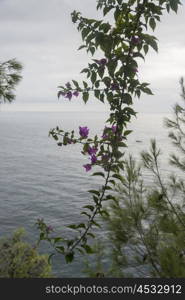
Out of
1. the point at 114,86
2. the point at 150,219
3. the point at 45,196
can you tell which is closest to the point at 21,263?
the point at 150,219

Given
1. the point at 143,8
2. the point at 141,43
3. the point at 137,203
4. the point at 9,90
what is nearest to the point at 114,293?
the point at 141,43

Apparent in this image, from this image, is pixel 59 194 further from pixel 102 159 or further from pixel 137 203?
pixel 102 159

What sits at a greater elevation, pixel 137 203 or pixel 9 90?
pixel 9 90

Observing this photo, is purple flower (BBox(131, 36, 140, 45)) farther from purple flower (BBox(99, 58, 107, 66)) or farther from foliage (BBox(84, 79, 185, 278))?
foliage (BBox(84, 79, 185, 278))

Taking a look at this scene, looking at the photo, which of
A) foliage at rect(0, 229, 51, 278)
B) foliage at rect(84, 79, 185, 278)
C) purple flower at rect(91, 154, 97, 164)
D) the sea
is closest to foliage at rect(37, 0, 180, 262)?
purple flower at rect(91, 154, 97, 164)

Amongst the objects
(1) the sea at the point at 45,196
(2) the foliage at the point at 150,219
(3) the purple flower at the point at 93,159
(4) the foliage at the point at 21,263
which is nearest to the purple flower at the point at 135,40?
(3) the purple flower at the point at 93,159

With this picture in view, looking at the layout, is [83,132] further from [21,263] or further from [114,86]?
[21,263]

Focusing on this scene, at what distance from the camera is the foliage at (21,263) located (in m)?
7.03

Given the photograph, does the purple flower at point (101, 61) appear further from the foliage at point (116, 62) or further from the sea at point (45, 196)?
the sea at point (45, 196)

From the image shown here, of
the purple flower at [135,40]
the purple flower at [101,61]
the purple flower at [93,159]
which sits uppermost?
the purple flower at [135,40]

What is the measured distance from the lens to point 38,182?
4134cm

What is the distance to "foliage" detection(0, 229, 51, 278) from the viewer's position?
7.03 meters

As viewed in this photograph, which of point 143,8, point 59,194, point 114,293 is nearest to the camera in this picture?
point 143,8

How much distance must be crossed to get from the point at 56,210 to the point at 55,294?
1057 inches
